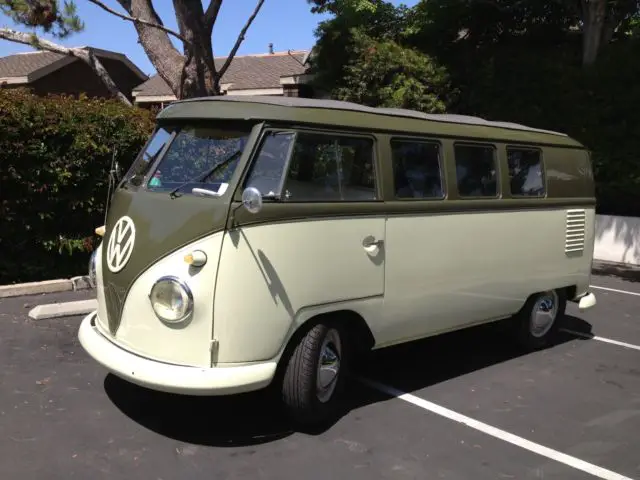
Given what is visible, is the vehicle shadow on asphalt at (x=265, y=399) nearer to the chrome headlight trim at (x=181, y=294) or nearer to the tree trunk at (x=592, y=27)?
the chrome headlight trim at (x=181, y=294)

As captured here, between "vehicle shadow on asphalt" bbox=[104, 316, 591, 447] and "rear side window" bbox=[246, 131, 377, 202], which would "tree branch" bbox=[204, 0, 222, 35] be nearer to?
"vehicle shadow on asphalt" bbox=[104, 316, 591, 447]

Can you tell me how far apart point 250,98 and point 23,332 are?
3500 millimetres

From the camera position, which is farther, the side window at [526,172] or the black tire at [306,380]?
the side window at [526,172]

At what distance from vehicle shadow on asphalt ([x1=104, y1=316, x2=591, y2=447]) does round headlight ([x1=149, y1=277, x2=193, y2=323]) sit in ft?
2.80

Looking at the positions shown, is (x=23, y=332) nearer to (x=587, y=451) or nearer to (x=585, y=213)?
(x=587, y=451)

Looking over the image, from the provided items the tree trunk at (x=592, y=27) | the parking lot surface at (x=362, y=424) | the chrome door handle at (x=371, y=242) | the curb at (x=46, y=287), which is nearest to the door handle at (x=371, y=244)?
the chrome door handle at (x=371, y=242)

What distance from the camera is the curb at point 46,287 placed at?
23.5 feet

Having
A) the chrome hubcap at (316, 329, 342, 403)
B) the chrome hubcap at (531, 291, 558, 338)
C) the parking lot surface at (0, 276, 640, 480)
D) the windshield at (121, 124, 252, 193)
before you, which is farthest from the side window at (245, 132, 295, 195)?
the chrome hubcap at (531, 291, 558, 338)

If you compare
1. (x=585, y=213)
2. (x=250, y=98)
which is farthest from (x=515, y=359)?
(x=250, y=98)

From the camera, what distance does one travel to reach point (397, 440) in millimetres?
4074

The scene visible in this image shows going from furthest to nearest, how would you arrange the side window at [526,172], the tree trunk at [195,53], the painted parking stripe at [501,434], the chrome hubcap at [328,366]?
the tree trunk at [195,53]
the side window at [526,172]
the chrome hubcap at [328,366]
the painted parking stripe at [501,434]

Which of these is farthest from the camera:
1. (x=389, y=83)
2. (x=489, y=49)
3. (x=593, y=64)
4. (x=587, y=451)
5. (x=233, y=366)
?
(x=489, y=49)

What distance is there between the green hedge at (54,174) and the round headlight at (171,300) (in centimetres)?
422

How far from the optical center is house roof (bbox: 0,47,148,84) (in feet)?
78.8
